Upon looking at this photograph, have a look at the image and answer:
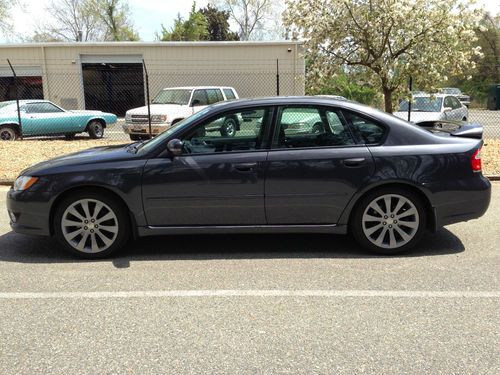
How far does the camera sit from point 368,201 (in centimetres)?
478

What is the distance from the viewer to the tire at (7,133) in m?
14.8

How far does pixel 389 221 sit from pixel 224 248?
1.66 meters

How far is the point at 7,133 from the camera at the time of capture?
14.9 m

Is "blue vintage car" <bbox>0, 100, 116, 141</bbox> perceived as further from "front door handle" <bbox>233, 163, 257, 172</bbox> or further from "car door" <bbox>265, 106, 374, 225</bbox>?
"car door" <bbox>265, 106, 374, 225</bbox>

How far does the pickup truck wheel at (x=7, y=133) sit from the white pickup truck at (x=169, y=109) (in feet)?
10.8

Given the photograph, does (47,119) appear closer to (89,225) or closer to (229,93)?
(229,93)

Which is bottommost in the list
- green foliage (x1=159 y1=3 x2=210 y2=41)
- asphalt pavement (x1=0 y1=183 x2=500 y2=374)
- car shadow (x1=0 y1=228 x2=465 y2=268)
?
asphalt pavement (x1=0 y1=183 x2=500 y2=374)

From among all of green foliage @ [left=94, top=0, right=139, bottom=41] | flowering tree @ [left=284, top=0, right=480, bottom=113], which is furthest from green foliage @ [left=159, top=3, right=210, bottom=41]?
flowering tree @ [left=284, top=0, right=480, bottom=113]

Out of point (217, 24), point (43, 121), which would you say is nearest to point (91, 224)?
point (43, 121)

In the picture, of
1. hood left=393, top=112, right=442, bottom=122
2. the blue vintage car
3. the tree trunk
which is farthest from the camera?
the blue vintage car

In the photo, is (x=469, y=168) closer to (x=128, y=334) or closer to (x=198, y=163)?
(x=198, y=163)

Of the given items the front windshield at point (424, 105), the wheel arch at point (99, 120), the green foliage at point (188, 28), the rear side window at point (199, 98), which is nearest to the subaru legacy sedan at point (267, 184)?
the front windshield at point (424, 105)

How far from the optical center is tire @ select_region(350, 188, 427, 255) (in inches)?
188

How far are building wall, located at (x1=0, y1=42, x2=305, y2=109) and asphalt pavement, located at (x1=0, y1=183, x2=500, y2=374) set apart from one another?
21.1 metres
